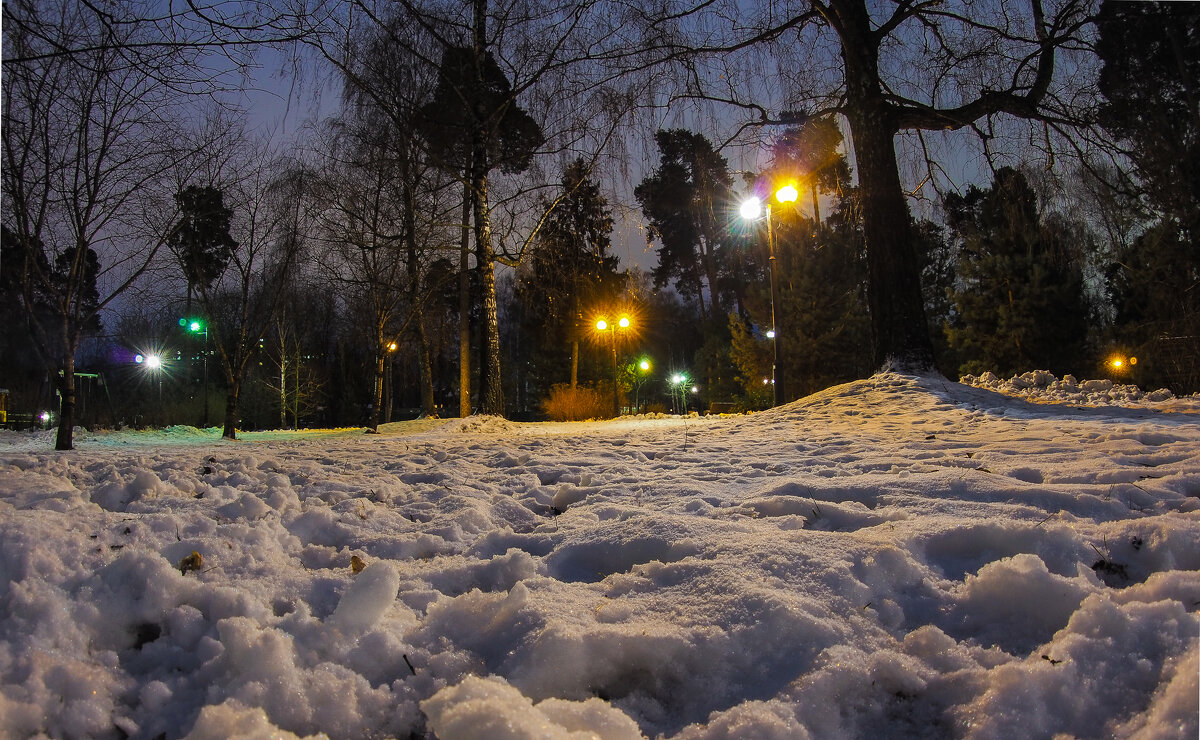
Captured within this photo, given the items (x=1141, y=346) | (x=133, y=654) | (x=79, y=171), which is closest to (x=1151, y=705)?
(x=133, y=654)

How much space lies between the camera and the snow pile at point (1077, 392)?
6441 mm

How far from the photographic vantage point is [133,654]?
1.55 meters

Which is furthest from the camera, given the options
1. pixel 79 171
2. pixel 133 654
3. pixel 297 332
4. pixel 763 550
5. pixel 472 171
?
pixel 297 332

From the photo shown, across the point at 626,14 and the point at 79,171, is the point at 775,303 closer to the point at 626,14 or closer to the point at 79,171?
the point at 626,14

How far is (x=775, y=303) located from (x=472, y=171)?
18.6ft

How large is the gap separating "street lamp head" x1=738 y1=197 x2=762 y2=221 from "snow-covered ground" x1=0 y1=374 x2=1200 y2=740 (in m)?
7.48

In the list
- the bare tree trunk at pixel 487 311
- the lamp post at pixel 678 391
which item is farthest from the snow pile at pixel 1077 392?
the lamp post at pixel 678 391

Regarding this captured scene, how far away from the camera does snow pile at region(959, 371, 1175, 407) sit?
21.1 ft

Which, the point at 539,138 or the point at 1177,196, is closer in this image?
the point at 1177,196

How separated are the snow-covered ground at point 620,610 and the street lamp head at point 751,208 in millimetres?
7482

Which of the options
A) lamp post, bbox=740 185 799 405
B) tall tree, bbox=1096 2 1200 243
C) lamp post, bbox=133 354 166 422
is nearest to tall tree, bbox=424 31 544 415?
lamp post, bbox=740 185 799 405

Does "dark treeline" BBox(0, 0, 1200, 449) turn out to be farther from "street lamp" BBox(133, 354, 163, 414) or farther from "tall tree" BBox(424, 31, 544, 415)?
"street lamp" BBox(133, 354, 163, 414)

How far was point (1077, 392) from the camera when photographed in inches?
284

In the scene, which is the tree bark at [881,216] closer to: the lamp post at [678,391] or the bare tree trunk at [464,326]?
the bare tree trunk at [464,326]
